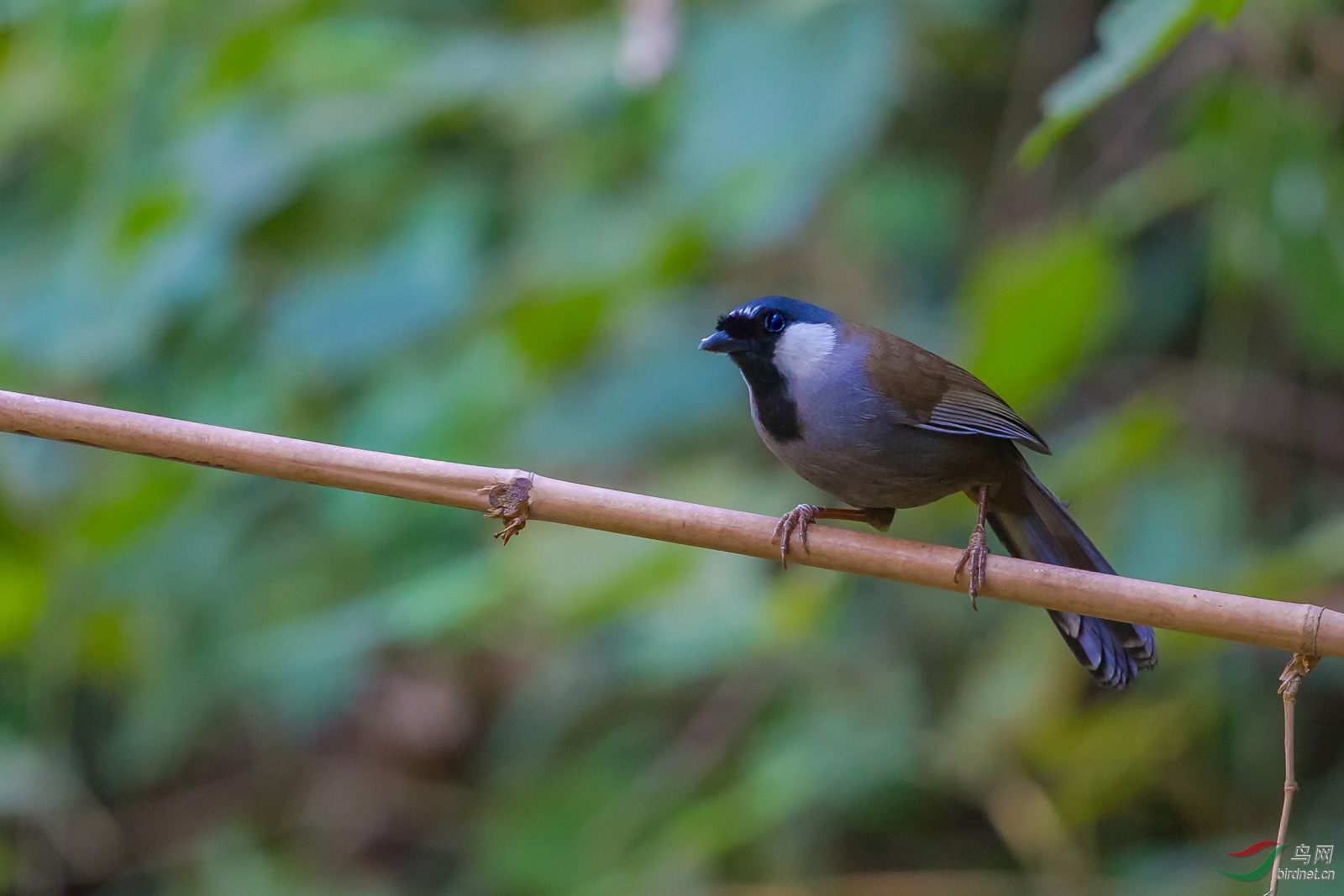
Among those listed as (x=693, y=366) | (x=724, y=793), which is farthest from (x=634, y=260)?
(x=724, y=793)

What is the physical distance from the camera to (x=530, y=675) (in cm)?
495

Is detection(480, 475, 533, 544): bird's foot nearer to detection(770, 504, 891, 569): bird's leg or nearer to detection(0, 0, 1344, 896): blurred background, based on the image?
detection(770, 504, 891, 569): bird's leg

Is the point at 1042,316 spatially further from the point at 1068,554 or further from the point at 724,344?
the point at 724,344

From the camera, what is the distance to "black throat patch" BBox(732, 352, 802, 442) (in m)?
2.52

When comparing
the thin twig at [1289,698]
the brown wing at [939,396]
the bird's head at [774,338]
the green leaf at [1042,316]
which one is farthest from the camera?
the green leaf at [1042,316]

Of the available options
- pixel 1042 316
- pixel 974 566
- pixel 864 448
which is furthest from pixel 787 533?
pixel 1042 316

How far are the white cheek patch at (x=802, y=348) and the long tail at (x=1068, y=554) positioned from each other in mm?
451

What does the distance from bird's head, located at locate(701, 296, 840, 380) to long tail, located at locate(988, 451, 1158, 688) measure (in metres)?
0.47

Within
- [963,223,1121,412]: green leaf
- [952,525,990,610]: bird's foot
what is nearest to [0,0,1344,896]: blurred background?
[963,223,1121,412]: green leaf

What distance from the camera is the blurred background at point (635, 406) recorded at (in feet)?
11.4

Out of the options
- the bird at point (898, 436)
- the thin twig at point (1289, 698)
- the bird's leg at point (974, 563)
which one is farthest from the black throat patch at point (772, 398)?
the thin twig at point (1289, 698)

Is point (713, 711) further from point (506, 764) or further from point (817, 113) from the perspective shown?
point (817, 113)

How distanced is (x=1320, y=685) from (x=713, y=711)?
1.82 metres

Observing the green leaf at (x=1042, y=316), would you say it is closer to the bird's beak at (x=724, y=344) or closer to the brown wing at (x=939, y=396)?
the brown wing at (x=939, y=396)
